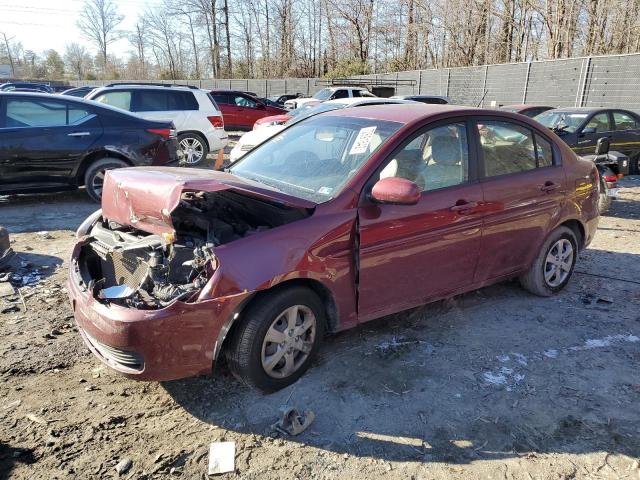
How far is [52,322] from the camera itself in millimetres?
3916

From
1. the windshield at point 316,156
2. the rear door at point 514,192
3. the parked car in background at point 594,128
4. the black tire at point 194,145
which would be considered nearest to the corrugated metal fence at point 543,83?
the parked car in background at point 594,128

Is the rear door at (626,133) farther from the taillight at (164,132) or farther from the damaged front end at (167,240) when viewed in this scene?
the damaged front end at (167,240)

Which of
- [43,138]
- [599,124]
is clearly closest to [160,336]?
[43,138]

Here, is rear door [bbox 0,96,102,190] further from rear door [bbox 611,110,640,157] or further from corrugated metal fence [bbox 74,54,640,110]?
corrugated metal fence [bbox 74,54,640,110]

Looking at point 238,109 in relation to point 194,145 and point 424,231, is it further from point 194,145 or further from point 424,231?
point 424,231

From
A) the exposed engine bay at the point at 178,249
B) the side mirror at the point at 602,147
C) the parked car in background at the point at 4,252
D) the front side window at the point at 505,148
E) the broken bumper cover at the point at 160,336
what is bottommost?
the parked car in background at the point at 4,252

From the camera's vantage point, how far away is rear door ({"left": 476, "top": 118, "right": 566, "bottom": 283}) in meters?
3.91

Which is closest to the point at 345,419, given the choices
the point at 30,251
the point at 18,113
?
the point at 30,251

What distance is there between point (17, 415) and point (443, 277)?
9.53 feet

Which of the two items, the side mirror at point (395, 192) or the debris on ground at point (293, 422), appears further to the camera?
the side mirror at point (395, 192)

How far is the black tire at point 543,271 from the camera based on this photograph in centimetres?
450

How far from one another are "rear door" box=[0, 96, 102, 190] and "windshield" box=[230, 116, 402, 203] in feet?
14.1

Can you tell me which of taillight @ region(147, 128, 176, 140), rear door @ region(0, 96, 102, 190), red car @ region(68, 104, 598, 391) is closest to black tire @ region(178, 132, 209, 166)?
taillight @ region(147, 128, 176, 140)

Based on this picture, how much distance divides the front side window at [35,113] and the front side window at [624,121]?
10.9m
